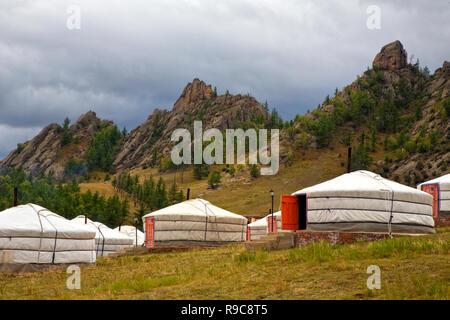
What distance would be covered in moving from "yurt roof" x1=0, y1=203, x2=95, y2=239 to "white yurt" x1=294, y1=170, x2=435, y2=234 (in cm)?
628

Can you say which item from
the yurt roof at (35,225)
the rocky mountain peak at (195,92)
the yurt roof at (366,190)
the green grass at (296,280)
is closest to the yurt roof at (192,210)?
the yurt roof at (35,225)

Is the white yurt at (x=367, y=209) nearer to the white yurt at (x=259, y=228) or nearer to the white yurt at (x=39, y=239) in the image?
the white yurt at (x=39, y=239)

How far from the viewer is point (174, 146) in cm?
11325

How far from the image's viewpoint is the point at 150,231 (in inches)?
816

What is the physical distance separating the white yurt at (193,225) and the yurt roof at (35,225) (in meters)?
5.79

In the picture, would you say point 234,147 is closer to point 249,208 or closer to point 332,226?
point 249,208

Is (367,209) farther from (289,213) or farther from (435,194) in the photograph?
(435,194)

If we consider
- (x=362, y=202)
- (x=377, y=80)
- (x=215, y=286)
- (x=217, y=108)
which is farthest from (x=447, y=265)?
(x=217, y=108)

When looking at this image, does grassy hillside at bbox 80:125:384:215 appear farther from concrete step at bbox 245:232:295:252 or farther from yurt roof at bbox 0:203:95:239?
yurt roof at bbox 0:203:95:239

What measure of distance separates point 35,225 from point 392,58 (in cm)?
9467

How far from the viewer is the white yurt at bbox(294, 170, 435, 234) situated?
47.3ft

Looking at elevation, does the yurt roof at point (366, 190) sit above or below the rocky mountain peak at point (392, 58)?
below

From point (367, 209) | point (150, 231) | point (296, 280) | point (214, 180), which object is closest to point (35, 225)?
point (150, 231)

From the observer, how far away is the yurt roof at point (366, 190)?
1446 centimetres
